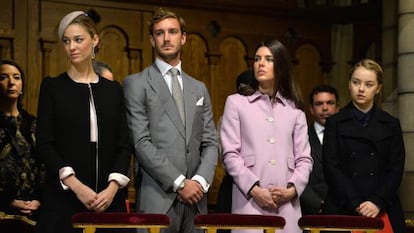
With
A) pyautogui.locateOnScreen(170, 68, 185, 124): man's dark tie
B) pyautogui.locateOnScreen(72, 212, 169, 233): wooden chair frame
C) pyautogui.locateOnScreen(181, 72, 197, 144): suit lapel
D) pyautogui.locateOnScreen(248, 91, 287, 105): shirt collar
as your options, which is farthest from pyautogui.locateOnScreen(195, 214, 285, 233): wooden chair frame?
pyautogui.locateOnScreen(248, 91, 287, 105): shirt collar

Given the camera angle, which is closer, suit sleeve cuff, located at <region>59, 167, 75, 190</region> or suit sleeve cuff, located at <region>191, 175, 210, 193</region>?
suit sleeve cuff, located at <region>59, 167, 75, 190</region>

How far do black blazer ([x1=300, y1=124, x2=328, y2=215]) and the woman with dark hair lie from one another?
1624 millimetres

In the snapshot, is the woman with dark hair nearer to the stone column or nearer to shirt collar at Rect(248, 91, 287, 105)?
shirt collar at Rect(248, 91, 287, 105)

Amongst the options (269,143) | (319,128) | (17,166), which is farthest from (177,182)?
(319,128)

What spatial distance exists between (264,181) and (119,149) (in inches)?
32.0

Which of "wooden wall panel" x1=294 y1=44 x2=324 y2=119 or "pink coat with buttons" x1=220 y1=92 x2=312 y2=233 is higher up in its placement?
"wooden wall panel" x1=294 y1=44 x2=324 y2=119

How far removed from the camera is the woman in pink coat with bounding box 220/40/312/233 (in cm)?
474

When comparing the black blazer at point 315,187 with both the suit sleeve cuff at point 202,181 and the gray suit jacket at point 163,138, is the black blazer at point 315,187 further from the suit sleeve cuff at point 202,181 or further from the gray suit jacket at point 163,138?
the suit sleeve cuff at point 202,181

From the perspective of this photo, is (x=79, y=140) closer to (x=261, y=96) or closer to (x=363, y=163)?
(x=261, y=96)

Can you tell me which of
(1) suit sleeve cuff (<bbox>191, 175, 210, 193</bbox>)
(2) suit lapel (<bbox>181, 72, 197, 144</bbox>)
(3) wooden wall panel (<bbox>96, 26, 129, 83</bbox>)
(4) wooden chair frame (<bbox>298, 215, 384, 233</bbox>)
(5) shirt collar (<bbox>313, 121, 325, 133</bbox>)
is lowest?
(4) wooden chair frame (<bbox>298, 215, 384, 233</bbox>)

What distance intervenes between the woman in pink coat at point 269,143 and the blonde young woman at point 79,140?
0.64m

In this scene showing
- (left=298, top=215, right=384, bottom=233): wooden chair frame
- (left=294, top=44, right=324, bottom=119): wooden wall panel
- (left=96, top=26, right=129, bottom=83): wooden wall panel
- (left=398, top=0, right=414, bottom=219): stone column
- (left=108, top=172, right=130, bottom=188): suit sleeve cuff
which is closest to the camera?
(left=108, top=172, right=130, bottom=188): suit sleeve cuff

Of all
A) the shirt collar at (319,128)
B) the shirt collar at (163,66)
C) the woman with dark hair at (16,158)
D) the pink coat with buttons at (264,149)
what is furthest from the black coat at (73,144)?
the shirt collar at (319,128)

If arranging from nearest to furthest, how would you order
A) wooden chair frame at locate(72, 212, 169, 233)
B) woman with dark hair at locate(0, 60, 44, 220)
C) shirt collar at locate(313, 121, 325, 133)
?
1. wooden chair frame at locate(72, 212, 169, 233)
2. woman with dark hair at locate(0, 60, 44, 220)
3. shirt collar at locate(313, 121, 325, 133)
